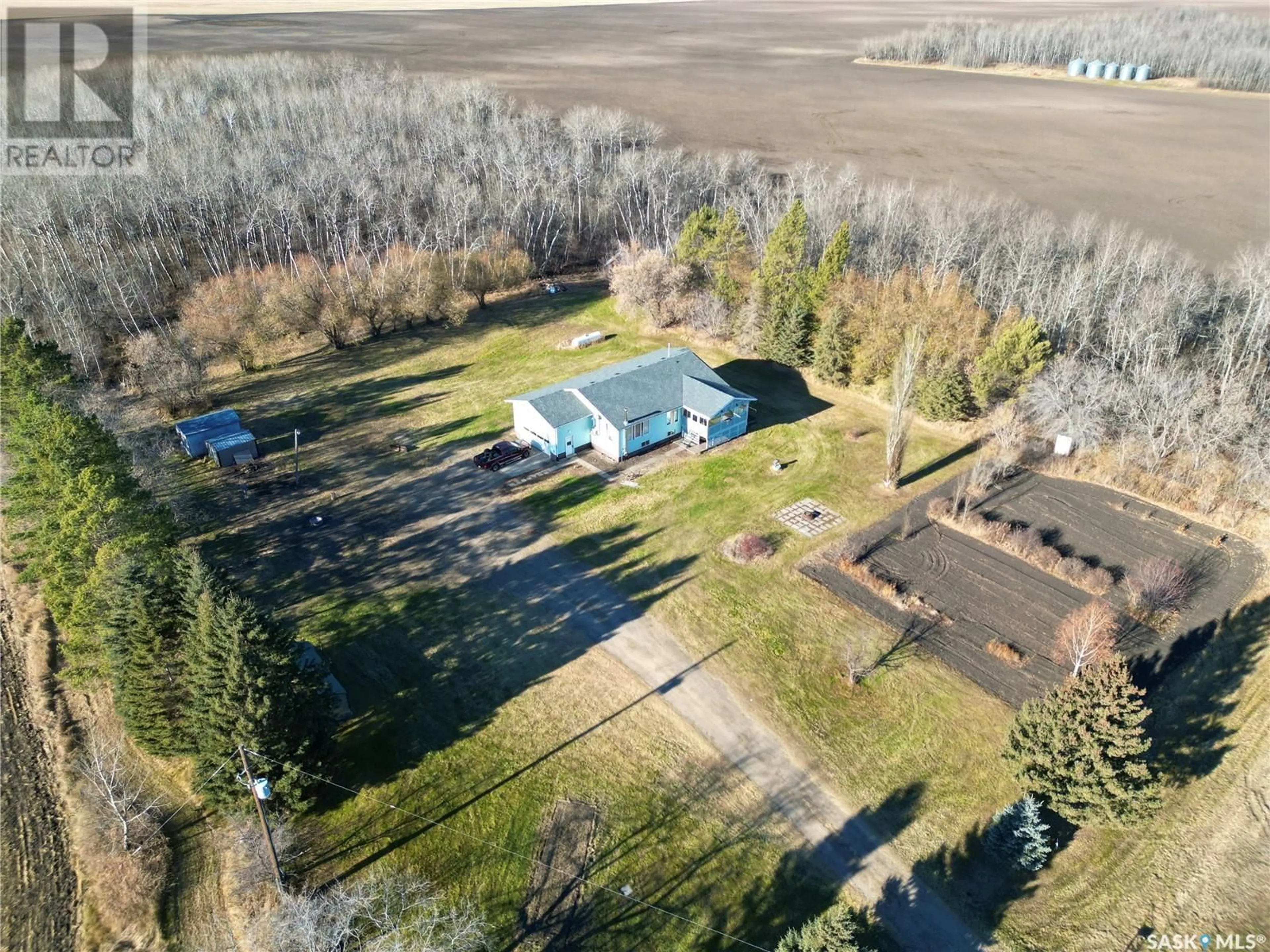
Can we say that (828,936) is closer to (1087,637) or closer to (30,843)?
(1087,637)

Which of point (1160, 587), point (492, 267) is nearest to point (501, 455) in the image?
point (492, 267)

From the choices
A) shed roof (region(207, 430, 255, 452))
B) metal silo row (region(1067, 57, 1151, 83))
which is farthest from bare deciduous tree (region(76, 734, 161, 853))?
metal silo row (region(1067, 57, 1151, 83))

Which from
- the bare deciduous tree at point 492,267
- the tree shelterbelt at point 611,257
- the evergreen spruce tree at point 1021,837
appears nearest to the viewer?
the evergreen spruce tree at point 1021,837

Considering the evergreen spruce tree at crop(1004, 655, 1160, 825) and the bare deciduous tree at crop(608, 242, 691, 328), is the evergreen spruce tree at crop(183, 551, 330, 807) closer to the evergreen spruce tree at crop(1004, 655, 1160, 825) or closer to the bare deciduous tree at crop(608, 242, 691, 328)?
the evergreen spruce tree at crop(1004, 655, 1160, 825)

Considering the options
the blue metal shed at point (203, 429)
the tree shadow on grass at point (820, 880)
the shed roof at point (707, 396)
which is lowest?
the tree shadow on grass at point (820, 880)

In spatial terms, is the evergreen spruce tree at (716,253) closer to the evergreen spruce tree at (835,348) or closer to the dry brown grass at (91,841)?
the evergreen spruce tree at (835,348)

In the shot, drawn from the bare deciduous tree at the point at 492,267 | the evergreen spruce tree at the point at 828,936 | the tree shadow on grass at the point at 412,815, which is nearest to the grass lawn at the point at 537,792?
the tree shadow on grass at the point at 412,815
